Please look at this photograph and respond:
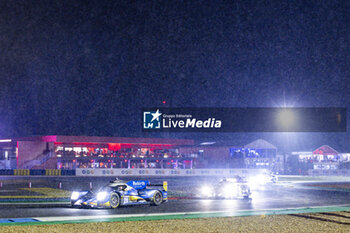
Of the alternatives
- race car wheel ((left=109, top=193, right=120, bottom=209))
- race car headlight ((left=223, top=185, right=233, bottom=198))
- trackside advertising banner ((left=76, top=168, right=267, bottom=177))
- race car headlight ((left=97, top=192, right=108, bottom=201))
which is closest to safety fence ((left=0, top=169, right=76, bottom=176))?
trackside advertising banner ((left=76, top=168, right=267, bottom=177))

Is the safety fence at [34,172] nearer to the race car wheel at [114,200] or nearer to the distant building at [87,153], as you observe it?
the distant building at [87,153]

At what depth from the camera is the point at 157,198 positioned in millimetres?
19734

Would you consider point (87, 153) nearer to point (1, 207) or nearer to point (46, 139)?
point (46, 139)

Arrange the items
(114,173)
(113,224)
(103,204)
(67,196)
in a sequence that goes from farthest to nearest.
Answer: (114,173) → (67,196) → (103,204) → (113,224)

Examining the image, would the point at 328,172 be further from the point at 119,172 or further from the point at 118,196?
the point at 118,196

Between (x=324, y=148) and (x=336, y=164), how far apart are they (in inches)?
133

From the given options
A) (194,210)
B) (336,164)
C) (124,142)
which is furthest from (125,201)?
(336,164)

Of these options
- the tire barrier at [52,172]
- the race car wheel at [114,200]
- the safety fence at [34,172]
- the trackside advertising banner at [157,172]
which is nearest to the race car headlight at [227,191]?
the race car wheel at [114,200]

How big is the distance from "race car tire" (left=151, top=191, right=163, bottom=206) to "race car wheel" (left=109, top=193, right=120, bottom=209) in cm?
199

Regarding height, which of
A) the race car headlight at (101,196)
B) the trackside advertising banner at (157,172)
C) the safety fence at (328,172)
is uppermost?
the race car headlight at (101,196)

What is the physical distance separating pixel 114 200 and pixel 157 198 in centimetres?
248

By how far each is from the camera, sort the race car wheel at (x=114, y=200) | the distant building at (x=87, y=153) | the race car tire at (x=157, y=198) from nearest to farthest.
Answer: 1. the race car wheel at (x=114, y=200)
2. the race car tire at (x=157, y=198)
3. the distant building at (x=87, y=153)

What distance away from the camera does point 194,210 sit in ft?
57.9

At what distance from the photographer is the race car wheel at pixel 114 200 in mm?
17905
